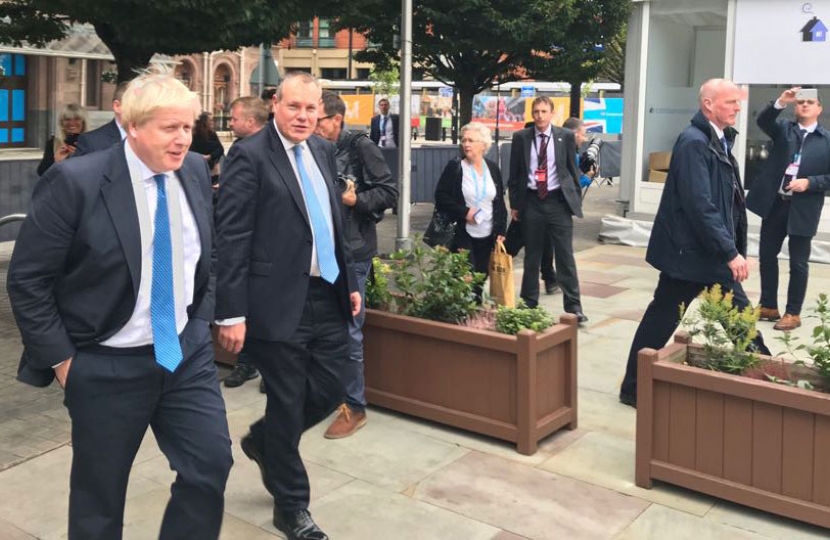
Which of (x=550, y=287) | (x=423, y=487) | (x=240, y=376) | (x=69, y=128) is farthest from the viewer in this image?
(x=550, y=287)

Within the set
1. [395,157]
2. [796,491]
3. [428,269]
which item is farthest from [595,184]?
[796,491]

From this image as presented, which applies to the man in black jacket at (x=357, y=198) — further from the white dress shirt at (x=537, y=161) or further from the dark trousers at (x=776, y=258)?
the dark trousers at (x=776, y=258)

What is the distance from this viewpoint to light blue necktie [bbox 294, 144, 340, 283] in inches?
146

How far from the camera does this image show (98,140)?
4410 mm

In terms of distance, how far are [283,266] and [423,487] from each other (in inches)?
51.2

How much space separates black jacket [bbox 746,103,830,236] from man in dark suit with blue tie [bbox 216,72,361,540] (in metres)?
4.75

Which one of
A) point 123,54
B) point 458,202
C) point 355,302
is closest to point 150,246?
point 355,302

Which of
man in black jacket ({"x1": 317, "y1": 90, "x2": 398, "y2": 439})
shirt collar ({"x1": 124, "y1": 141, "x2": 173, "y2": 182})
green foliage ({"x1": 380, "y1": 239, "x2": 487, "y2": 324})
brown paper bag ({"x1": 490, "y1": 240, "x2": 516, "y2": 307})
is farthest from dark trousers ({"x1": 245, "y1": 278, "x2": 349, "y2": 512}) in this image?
brown paper bag ({"x1": 490, "y1": 240, "x2": 516, "y2": 307})

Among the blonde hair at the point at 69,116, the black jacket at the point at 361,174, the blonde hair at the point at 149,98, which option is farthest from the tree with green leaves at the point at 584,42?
the blonde hair at the point at 149,98

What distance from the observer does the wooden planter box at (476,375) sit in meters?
4.70

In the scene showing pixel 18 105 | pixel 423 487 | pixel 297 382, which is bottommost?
pixel 423 487

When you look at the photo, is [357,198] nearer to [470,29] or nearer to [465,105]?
[470,29]

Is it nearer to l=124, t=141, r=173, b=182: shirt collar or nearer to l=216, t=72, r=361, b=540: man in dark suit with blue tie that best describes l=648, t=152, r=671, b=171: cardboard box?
l=216, t=72, r=361, b=540: man in dark suit with blue tie

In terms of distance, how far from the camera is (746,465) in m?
4.02
